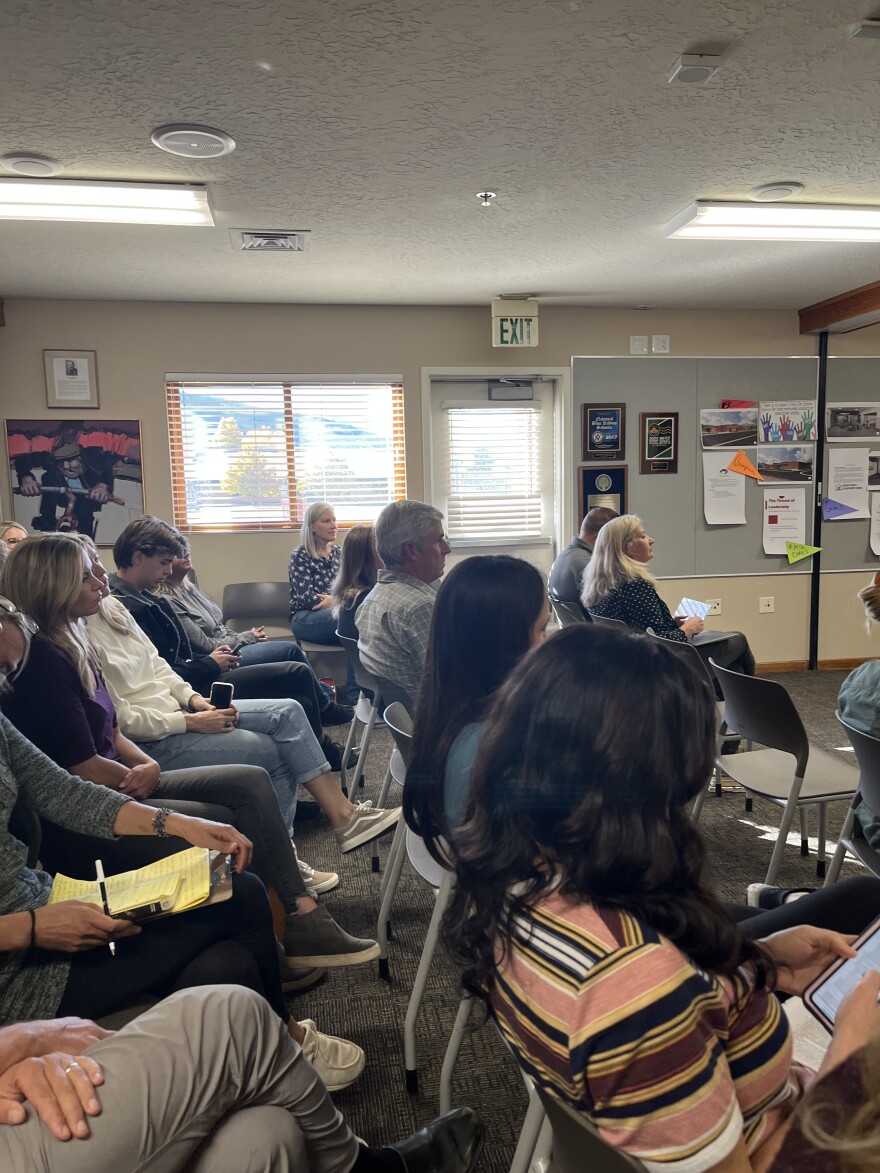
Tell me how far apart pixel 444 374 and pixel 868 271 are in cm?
249

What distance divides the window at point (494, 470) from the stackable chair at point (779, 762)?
2.77 metres

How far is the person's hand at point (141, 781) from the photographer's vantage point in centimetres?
192

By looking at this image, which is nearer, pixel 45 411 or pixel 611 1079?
pixel 611 1079

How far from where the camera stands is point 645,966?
2.33 ft

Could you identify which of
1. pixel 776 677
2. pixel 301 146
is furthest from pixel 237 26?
pixel 776 677

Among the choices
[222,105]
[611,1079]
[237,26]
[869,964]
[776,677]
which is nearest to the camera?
[611,1079]

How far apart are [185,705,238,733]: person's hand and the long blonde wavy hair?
1.87 meters

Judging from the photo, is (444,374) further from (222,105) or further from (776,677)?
(776,677)

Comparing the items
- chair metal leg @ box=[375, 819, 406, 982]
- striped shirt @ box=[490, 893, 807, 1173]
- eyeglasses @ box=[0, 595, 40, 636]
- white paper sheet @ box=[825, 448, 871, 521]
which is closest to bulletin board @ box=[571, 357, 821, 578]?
white paper sheet @ box=[825, 448, 871, 521]

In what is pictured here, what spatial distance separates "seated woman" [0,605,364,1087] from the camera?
4.21 feet

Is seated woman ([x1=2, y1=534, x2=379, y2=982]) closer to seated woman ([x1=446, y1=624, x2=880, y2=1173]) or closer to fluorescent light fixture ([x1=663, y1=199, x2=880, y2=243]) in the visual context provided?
seated woman ([x1=446, y1=624, x2=880, y2=1173])

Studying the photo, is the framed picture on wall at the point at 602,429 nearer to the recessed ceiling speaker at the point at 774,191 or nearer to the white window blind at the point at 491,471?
the white window blind at the point at 491,471

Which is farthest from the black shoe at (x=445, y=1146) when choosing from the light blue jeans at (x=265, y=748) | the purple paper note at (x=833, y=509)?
the purple paper note at (x=833, y=509)

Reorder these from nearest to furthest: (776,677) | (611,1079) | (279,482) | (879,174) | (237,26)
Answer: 1. (611,1079)
2. (237,26)
3. (879,174)
4. (279,482)
5. (776,677)
